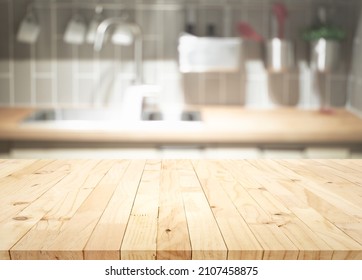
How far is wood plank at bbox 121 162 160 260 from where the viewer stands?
3.03 feet

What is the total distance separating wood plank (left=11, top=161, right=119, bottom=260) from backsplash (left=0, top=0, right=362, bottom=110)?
1.59 metres

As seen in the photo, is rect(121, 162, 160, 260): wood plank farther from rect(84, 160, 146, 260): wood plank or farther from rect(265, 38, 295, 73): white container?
rect(265, 38, 295, 73): white container

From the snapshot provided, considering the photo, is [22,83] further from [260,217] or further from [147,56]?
[260,217]

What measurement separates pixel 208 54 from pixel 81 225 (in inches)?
73.9

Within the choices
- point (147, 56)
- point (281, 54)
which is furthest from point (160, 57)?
point (281, 54)

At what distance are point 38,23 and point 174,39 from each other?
639 mm

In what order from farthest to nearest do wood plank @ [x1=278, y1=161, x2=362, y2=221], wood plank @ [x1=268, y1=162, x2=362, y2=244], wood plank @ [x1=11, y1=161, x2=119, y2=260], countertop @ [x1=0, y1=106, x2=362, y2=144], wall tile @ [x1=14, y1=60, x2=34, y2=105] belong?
1. wall tile @ [x1=14, y1=60, x2=34, y2=105]
2. countertop @ [x1=0, y1=106, x2=362, y2=144]
3. wood plank @ [x1=278, y1=161, x2=362, y2=221]
4. wood plank @ [x1=268, y1=162, x2=362, y2=244]
5. wood plank @ [x1=11, y1=161, x2=119, y2=260]

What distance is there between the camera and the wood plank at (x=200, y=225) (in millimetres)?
927

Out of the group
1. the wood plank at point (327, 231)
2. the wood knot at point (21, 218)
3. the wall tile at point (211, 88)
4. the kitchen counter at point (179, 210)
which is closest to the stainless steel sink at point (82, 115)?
the wall tile at point (211, 88)

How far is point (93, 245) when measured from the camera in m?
0.94

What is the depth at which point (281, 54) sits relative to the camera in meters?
2.86

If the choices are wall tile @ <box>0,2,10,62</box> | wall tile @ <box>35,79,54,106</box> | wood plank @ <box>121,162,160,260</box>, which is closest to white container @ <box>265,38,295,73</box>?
wall tile @ <box>35,79,54,106</box>

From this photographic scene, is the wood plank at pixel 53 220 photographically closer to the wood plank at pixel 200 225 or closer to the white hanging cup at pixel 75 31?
the wood plank at pixel 200 225

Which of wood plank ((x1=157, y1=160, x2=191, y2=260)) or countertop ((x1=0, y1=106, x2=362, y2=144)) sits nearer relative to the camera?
wood plank ((x1=157, y1=160, x2=191, y2=260))
